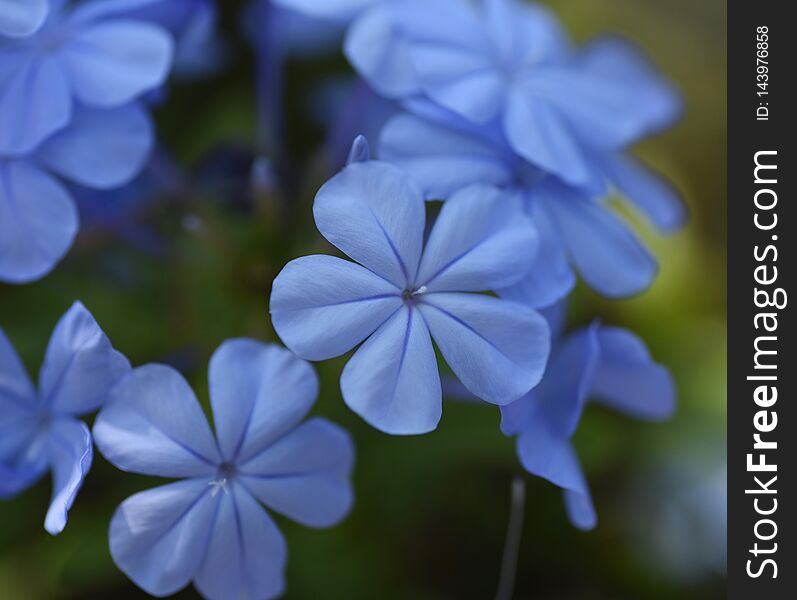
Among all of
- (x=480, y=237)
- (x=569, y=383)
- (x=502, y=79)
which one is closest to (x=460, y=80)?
(x=502, y=79)

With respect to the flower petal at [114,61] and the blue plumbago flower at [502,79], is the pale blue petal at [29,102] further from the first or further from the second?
the blue plumbago flower at [502,79]

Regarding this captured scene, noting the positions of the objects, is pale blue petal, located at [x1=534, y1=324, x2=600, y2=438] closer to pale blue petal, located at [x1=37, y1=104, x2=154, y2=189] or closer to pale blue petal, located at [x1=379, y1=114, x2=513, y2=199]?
pale blue petal, located at [x1=379, y1=114, x2=513, y2=199]

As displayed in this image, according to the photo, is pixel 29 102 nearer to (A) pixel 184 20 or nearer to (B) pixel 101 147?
(B) pixel 101 147

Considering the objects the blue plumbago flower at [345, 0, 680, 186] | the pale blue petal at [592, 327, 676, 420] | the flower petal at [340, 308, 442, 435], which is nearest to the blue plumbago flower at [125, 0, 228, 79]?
the blue plumbago flower at [345, 0, 680, 186]

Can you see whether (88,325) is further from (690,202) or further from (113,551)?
(690,202)

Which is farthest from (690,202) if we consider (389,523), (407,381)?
(407,381)
